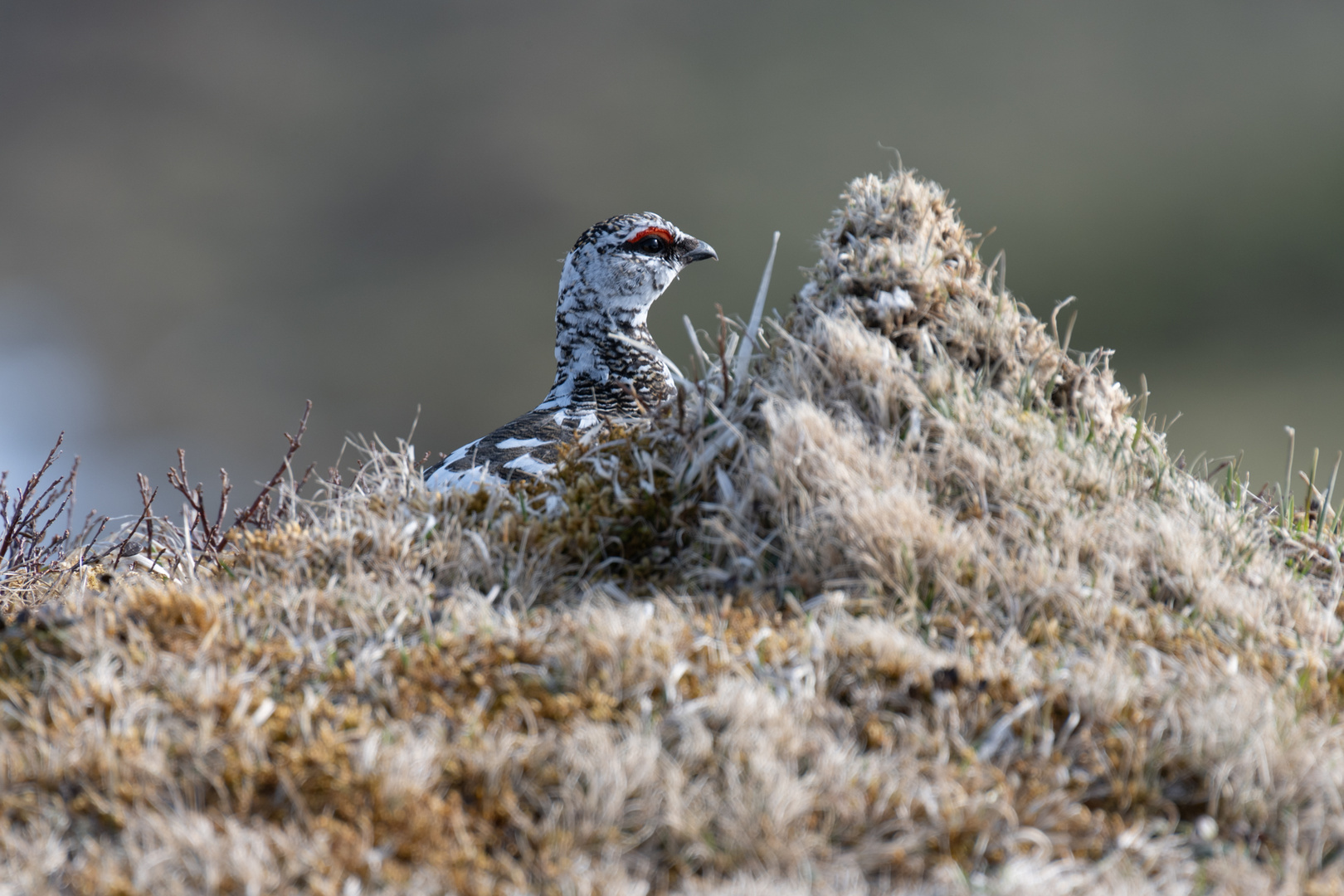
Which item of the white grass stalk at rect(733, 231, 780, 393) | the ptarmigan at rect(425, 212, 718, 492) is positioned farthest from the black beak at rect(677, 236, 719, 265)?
the white grass stalk at rect(733, 231, 780, 393)

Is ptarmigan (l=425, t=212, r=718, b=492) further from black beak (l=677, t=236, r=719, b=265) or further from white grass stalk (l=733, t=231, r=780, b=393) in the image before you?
white grass stalk (l=733, t=231, r=780, b=393)

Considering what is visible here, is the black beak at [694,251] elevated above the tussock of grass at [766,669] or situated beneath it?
elevated above

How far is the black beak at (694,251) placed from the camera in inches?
269

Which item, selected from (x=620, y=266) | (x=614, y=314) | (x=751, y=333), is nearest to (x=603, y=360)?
(x=614, y=314)

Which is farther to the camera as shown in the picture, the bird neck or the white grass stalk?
the bird neck

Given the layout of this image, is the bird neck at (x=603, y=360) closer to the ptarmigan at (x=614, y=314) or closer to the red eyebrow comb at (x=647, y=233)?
the ptarmigan at (x=614, y=314)

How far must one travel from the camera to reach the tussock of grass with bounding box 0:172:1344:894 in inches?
81.3

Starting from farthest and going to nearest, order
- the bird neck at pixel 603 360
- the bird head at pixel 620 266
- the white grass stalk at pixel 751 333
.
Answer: the bird head at pixel 620 266
the bird neck at pixel 603 360
the white grass stalk at pixel 751 333

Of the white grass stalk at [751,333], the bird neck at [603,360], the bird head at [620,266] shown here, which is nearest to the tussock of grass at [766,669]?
the white grass stalk at [751,333]

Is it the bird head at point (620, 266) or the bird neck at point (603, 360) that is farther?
the bird head at point (620, 266)

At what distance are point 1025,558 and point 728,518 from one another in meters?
1.00

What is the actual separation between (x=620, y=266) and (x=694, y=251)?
2.07 ft

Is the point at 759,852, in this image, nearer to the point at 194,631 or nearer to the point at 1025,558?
the point at 1025,558

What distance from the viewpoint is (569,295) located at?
667 centimetres
